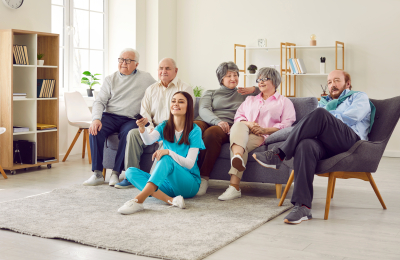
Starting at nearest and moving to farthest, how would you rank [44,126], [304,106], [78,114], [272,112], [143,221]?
1. [143,221]
2. [272,112]
3. [304,106]
4. [44,126]
5. [78,114]

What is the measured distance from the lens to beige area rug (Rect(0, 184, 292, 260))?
236 cm

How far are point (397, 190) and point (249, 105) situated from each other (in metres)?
1.48

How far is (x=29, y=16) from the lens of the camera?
5055mm

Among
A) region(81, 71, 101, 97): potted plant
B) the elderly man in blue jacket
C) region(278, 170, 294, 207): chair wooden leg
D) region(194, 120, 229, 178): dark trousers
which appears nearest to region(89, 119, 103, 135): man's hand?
region(194, 120, 229, 178): dark trousers

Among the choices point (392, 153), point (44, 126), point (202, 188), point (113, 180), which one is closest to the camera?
point (202, 188)

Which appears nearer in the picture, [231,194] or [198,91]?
[231,194]

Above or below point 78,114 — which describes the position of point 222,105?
above

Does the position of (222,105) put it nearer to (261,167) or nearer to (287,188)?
(261,167)

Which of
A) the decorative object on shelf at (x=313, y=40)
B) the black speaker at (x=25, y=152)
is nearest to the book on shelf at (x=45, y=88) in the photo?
the black speaker at (x=25, y=152)

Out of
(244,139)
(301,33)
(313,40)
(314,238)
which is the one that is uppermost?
(301,33)

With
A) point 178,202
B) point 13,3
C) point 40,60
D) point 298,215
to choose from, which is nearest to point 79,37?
point 13,3

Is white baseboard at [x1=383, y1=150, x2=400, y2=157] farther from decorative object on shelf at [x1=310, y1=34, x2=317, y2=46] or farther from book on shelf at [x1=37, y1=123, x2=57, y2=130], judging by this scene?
book on shelf at [x1=37, y1=123, x2=57, y2=130]

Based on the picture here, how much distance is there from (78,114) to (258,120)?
2750 mm

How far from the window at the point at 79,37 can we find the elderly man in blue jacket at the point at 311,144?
4.06 meters
